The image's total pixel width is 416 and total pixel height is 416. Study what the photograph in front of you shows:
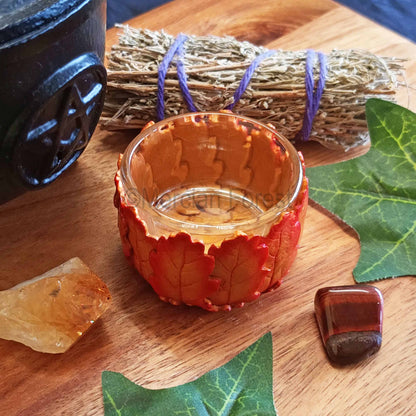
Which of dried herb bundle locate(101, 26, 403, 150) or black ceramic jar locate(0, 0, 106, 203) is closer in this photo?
black ceramic jar locate(0, 0, 106, 203)

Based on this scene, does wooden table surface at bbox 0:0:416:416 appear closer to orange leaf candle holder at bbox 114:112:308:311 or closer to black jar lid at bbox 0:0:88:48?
orange leaf candle holder at bbox 114:112:308:311

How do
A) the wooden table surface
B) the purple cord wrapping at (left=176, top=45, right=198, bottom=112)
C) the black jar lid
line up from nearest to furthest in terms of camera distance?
the black jar lid
the wooden table surface
the purple cord wrapping at (left=176, top=45, right=198, bottom=112)

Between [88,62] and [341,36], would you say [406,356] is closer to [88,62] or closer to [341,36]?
[88,62]

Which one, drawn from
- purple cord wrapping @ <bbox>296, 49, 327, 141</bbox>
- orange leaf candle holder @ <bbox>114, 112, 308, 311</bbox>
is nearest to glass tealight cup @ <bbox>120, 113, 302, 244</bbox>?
orange leaf candle holder @ <bbox>114, 112, 308, 311</bbox>

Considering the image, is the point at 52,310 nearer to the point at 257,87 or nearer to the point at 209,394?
the point at 209,394

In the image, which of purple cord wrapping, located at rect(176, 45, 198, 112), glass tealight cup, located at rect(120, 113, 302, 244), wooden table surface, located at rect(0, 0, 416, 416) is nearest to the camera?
wooden table surface, located at rect(0, 0, 416, 416)

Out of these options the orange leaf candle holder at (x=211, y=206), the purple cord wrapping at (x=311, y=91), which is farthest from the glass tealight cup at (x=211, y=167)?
the purple cord wrapping at (x=311, y=91)

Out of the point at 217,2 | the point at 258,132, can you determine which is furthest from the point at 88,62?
the point at 217,2

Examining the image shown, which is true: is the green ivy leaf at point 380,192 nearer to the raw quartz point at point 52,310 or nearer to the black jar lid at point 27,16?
the raw quartz point at point 52,310
